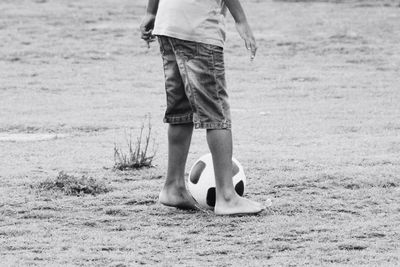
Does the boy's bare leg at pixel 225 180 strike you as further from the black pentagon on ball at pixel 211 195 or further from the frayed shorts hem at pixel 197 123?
the black pentagon on ball at pixel 211 195

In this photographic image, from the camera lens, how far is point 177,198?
21.2 feet

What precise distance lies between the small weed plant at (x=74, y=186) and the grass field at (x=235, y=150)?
0.05 meters

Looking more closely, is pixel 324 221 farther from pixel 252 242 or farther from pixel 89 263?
pixel 89 263

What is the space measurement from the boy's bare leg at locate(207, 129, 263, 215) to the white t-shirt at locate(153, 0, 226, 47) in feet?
1.85

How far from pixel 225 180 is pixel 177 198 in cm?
36

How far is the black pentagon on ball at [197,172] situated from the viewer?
6.54m

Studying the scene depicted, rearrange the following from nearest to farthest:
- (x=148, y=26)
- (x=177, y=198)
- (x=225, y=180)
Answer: (x=225, y=180)
(x=177, y=198)
(x=148, y=26)

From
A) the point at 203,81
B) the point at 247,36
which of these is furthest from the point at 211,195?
the point at 247,36

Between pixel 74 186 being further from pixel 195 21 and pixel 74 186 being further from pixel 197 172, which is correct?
pixel 195 21

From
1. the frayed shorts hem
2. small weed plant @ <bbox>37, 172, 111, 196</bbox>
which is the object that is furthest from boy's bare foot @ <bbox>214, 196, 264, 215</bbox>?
small weed plant @ <bbox>37, 172, 111, 196</bbox>

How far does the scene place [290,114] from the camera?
450 inches

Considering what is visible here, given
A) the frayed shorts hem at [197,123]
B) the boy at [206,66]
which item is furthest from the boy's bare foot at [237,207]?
the frayed shorts hem at [197,123]

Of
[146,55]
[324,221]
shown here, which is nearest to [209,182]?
[324,221]

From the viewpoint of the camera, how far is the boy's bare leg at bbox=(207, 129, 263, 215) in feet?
20.5
